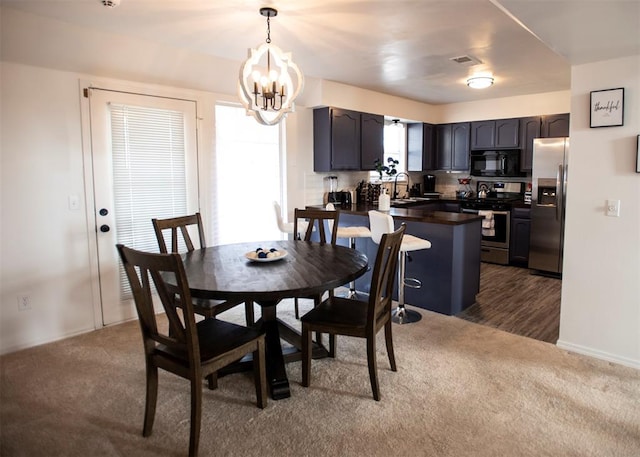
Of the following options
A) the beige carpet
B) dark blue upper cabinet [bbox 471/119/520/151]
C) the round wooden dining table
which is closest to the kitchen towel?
dark blue upper cabinet [bbox 471/119/520/151]

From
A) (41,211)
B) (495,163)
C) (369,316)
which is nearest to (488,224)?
(495,163)

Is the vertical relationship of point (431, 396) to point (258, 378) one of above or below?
below

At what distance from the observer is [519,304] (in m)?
4.21

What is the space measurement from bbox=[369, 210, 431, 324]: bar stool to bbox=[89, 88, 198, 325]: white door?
1.88 m

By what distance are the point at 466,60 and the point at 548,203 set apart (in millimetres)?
2367

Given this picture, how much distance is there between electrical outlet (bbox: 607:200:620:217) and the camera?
2848 mm

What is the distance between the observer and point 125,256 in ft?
6.44

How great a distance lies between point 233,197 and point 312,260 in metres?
2.16

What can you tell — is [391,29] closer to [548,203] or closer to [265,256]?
[265,256]

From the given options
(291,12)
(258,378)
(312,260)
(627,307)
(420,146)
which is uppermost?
(291,12)

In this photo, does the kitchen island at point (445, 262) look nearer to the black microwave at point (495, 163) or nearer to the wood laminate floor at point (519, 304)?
the wood laminate floor at point (519, 304)

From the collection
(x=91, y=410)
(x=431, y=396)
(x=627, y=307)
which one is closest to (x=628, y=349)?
(x=627, y=307)

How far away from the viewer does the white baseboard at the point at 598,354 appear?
9.40 ft

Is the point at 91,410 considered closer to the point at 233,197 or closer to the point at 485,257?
the point at 233,197
